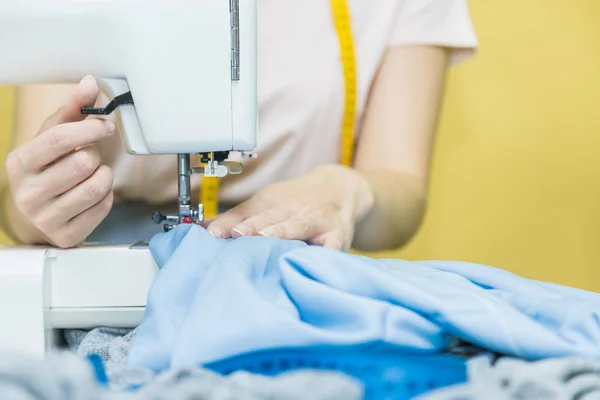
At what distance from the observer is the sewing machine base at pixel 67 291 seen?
804 millimetres

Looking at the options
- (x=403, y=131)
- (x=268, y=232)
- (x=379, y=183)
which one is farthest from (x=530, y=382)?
(x=403, y=131)

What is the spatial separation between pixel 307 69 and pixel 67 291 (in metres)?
0.89

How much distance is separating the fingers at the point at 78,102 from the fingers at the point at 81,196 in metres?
0.08

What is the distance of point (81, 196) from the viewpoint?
0.90m

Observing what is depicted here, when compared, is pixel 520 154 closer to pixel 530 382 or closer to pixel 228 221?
pixel 228 221

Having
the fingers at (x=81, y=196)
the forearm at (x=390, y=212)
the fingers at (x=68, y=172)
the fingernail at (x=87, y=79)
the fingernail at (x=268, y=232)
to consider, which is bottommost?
the forearm at (x=390, y=212)

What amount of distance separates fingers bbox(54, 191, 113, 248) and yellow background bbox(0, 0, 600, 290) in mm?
1363

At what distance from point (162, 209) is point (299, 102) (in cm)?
39

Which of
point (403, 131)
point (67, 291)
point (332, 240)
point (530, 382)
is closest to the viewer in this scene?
point (530, 382)

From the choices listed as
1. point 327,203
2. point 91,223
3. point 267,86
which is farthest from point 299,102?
point 91,223

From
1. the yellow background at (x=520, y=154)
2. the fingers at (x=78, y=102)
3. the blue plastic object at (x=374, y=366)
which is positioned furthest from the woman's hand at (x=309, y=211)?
the yellow background at (x=520, y=154)

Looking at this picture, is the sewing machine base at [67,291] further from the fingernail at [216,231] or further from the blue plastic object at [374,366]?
the blue plastic object at [374,366]

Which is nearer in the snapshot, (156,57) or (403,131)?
(156,57)

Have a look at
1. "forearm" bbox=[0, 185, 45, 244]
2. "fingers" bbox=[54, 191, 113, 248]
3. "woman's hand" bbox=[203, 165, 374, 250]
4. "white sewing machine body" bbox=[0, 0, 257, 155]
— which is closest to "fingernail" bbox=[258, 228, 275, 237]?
"woman's hand" bbox=[203, 165, 374, 250]
